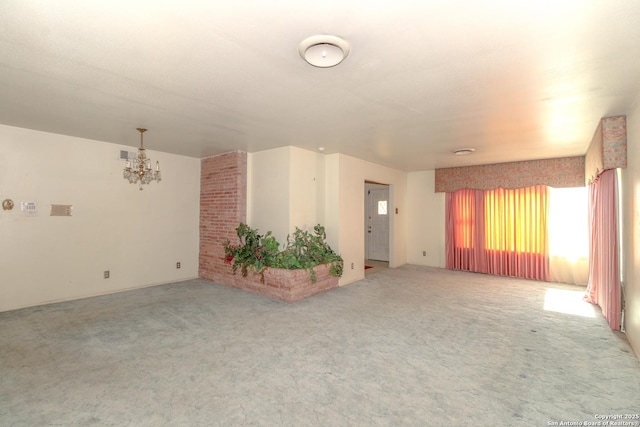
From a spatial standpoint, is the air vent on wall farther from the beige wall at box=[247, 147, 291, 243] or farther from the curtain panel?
the curtain panel

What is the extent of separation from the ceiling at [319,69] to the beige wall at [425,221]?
3.33m

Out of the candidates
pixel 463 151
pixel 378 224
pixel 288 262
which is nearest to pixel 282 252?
pixel 288 262

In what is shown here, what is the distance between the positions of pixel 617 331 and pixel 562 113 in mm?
2605

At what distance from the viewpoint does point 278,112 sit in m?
3.27

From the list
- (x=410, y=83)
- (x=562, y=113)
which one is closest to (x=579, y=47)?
(x=410, y=83)

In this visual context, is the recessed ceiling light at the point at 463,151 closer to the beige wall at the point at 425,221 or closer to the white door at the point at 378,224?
the beige wall at the point at 425,221

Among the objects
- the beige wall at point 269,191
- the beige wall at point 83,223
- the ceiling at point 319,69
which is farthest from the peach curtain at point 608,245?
the beige wall at point 83,223

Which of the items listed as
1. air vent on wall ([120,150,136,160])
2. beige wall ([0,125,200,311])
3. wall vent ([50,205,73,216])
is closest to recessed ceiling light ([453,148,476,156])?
beige wall ([0,125,200,311])

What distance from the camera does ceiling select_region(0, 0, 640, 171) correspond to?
5.36 feet

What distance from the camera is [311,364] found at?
2572 millimetres

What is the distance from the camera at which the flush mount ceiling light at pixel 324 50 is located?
1849mm

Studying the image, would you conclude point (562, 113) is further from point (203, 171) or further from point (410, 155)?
point (203, 171)

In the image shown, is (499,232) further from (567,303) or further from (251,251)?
(251,251)

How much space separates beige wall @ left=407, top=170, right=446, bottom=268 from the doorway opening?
0.63 metres
